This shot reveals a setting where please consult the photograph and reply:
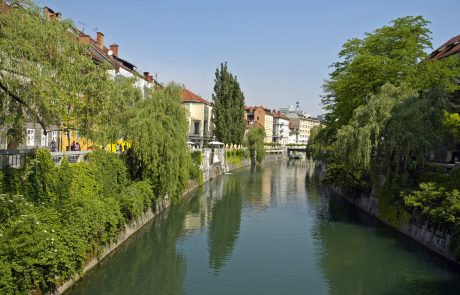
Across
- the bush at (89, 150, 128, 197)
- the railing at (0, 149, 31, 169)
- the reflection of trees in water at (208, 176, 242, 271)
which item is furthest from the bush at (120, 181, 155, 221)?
the railing at (0, 149, 31, 169)

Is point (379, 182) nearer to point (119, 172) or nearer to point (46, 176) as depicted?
point (119, 172)

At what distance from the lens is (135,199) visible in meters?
23.2

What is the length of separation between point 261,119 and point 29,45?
130m

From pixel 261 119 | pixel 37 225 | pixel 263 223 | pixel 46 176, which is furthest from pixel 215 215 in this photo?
pixel 261 119

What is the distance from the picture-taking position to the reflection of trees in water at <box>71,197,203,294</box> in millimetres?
17188

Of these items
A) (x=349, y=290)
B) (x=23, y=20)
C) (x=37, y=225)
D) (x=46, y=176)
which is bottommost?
(x=349, y=290)

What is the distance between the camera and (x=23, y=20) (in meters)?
13.9

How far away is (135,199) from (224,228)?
776cm

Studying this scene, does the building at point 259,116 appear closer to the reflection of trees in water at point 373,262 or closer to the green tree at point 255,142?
the green tree at point 255,142

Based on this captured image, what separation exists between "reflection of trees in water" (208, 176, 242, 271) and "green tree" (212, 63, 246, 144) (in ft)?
84.9

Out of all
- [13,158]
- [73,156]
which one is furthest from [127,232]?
[13,158]

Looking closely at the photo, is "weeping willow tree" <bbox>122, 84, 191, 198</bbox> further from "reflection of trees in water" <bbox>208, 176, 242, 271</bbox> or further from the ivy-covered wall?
"reflection of trees in water" <bbox>208, 176, 242, 271</bbox>

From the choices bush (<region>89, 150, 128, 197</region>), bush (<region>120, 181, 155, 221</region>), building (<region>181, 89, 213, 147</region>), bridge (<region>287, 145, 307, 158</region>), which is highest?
building (<region>181, 89, 213, 147</region>)

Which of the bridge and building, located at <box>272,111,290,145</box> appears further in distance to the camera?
building, located at <box>272,111,290,145</box>
